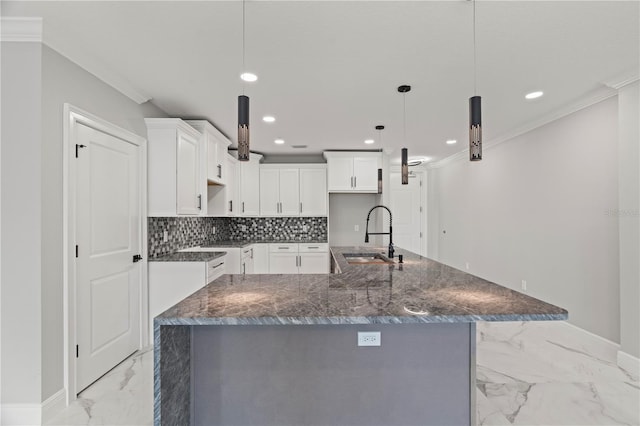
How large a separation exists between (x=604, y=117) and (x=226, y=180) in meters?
4.55

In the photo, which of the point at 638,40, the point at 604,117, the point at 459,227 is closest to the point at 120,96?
the point at 638,40

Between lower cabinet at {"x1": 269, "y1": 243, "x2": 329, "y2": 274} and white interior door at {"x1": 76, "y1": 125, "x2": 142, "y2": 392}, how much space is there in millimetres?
2556

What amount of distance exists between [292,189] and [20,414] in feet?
14.1

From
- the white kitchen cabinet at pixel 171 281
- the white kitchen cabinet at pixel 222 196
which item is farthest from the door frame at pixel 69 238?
the white kitchen cabinet at pixel 222 196

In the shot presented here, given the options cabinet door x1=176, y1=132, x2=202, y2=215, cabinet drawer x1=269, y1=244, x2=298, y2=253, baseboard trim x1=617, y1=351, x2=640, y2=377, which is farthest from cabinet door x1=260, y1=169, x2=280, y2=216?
baseboard trim x1=617, y1=351, x2=640, y2=377

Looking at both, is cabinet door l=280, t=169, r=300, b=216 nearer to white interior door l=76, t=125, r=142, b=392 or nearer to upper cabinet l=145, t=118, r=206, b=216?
upper cabinet l=145, t=118, r=206, b=216

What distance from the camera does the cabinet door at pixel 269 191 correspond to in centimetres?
567

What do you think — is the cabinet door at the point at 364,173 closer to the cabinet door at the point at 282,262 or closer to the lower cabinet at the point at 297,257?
the lower cabinet at the point at 297,257

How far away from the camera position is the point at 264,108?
344 cm

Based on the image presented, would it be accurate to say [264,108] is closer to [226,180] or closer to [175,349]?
[226,180]

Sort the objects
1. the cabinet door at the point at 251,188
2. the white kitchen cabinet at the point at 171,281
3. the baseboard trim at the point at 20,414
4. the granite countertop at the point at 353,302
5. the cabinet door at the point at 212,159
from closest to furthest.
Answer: the granite countertop at the point at 353,302
the baseboard trim at the point at 20,414
the white kitchen cabinet at the point at 171,281
the cabinet door at the point at 212,159
the cabinet door at the point at 251,188

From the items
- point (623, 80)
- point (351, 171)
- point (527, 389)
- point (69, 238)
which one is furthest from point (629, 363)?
point (69, 238)

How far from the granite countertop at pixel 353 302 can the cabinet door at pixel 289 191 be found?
11.7 feet

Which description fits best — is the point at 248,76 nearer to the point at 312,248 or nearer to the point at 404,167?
the point at 404,167
